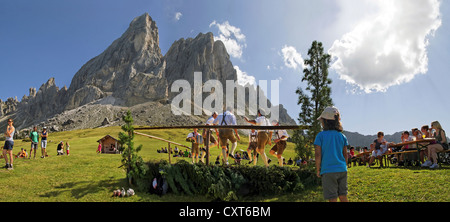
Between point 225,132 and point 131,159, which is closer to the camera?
point 131,159

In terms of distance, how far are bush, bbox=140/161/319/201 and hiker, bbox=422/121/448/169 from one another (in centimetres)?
670

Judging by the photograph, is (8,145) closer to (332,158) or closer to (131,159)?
Answer: (131,159)

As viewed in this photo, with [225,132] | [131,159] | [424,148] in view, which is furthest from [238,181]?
[424,148]

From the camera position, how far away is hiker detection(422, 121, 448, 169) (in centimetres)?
1125

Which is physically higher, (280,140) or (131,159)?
(280,140)

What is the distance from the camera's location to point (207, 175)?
9055 mm

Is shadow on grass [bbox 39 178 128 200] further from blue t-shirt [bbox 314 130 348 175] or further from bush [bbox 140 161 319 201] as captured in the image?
blue t-shirt [bbox 314 130 348 175]

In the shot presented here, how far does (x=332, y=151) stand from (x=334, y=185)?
0.71 m

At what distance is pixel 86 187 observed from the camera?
33.7 ft

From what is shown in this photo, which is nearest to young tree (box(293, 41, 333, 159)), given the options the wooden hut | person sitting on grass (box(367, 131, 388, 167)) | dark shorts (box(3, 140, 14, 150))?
person sitting on grass (box(367, 131, 388, 167))
